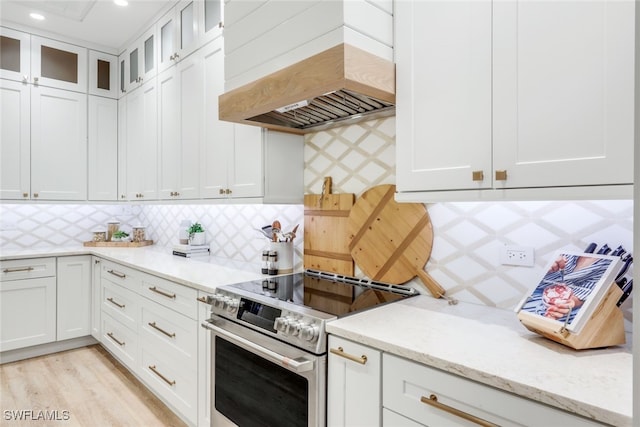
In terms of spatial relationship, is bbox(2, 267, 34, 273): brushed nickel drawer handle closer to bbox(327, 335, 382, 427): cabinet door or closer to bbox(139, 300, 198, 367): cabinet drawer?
bbox(139, 300, 198, 367): cabinet drawer

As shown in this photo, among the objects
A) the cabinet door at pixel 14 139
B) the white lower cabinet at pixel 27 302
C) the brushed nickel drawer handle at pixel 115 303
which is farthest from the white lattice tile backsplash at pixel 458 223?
the cabinet door at pixel 14 139

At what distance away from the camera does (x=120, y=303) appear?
9.75 feet

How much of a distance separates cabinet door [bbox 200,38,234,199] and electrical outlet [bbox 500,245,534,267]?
1.65 m

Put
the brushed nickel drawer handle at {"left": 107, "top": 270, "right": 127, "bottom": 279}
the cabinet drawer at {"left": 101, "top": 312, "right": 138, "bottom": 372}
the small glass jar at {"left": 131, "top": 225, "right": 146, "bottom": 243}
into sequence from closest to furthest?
the cabinet drawer at {"left": 101, "top": 312, "right": 138, "bottom": 372}, the brushed nickel drawer handle at {"left": 107, "top": 270, "right": 127, "bottom": 279}, the small glass jar at {"left": 131, "top": 225, "right": 146, "bottom": 243}

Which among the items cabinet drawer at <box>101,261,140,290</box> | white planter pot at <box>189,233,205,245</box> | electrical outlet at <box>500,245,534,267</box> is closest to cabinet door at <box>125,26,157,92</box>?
white planter pot at <box>189,233,205,245</box>

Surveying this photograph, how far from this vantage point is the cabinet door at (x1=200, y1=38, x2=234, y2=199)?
2.42 meters

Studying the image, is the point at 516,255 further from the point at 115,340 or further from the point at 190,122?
the point at 115,340

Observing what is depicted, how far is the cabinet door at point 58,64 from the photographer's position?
3.45 m

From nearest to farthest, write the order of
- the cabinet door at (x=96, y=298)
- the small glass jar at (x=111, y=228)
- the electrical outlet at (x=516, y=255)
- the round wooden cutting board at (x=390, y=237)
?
the electrical outlet at (x=516, y=255) → the round wooden cutting board at (x=390, y=237) → the cabinet door at (x=96, y=298) → the small glass jar at (x=111, y=228)

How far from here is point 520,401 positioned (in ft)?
3.08

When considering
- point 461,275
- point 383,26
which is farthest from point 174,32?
point 461,275

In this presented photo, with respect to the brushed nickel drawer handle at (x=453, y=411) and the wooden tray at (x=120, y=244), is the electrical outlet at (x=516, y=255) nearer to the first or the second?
the brushed nickel drawer handle at (x=453, y=411)

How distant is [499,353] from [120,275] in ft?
9.08

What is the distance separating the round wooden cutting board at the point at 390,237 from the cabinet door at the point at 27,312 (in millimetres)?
2881
